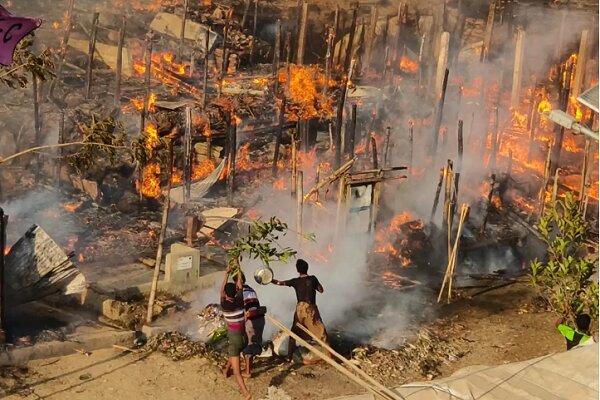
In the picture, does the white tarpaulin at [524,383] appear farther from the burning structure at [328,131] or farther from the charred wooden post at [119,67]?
the charred wooden post at [119,67]

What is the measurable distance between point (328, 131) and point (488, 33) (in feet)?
30.9

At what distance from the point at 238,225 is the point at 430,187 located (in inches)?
303

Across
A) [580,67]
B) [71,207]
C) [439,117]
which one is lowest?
[71,207]

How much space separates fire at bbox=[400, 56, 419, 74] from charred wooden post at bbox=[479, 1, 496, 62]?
289cm

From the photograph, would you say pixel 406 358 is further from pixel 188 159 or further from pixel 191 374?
pixel 188 159

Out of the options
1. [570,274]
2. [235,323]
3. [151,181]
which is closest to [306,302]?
[235,323]

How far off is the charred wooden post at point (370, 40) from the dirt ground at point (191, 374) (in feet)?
60.1

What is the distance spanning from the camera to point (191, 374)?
12.2 meters

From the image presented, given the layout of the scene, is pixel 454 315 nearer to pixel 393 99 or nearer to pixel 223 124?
pixel 223 124

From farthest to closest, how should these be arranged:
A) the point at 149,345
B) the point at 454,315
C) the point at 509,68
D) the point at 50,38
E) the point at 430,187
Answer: the point at 509,68 → the point at 50,38 → the point at 430,187 → the point at 454,315 → the point at 149,345

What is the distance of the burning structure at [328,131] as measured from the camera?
19.5 metres

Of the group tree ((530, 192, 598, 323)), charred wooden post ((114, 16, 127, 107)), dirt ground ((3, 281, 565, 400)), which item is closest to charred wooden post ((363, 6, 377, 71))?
charred wooden post ((114, 16, 127, 107))

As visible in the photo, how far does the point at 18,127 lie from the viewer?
22750 mm

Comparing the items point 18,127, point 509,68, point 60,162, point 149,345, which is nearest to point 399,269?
point 149,345
